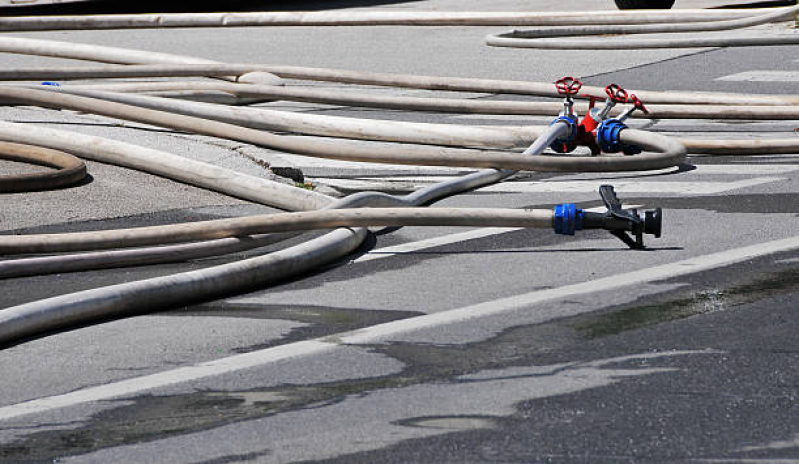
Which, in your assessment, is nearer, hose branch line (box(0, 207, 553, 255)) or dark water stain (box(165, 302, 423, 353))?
dark water stain (box(165, 302, 423, 353))

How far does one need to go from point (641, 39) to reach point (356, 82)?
16.3ft

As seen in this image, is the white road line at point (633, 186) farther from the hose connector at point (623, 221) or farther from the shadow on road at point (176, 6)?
the shadow on road at point (176, 6)

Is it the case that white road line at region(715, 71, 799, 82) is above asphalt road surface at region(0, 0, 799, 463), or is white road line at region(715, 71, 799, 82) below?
above

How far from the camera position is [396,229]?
6.52m

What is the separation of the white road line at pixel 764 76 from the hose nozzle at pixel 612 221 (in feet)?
20.3

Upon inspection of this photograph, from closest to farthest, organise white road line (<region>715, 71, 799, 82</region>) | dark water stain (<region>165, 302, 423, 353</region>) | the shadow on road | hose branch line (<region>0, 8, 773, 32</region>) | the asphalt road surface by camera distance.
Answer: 1. the asphalt road surface
2. dark water stain (<region>165, 302, 423, 353</region>)
3. white road line (<region>715, 71, 799, 82</region>)
4. hose branch line (<region>0, 8, 773, 32</region>)
5. the shadow on road

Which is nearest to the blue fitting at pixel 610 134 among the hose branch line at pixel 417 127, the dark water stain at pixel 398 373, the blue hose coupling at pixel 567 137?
the blue hose coupling at pixel 567 137

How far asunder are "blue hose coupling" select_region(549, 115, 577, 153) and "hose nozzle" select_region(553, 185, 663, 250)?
201 cm

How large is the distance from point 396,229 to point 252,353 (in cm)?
208

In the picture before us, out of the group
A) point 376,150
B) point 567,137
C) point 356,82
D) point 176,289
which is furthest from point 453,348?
point 356,82

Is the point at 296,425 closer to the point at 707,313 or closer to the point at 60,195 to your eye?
the point at 707,313

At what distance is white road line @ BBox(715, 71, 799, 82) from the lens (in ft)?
38.3

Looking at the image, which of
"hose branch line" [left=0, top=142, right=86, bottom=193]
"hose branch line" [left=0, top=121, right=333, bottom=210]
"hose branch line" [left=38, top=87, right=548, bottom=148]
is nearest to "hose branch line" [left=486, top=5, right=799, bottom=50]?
"hose branch line" [left=38, top=87, right=548, bottom=148]

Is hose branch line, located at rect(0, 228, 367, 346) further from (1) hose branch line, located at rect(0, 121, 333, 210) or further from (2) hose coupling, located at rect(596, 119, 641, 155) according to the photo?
(2) hose coupling, located at rect(596, 119, 641, 155)
